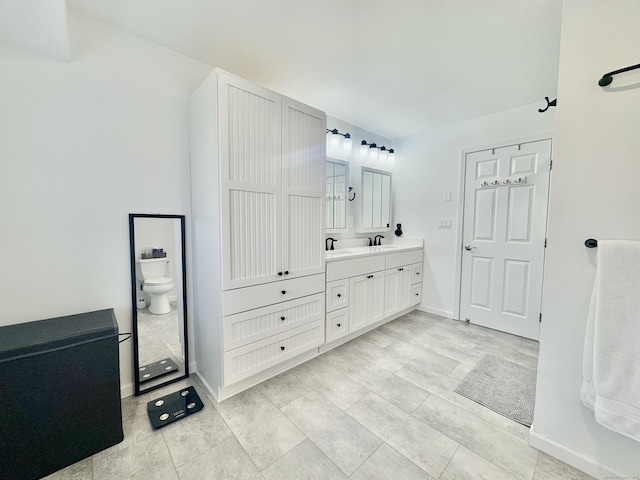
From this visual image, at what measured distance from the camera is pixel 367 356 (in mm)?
2371

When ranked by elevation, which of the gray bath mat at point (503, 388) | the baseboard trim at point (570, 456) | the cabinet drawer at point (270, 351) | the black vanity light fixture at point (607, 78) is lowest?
the gray bath mat at point (503, 388)

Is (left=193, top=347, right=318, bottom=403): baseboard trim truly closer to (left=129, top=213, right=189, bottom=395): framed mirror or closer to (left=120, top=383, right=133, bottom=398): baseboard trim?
(left=129, top=213, right=189, bottom=395): framed mirror

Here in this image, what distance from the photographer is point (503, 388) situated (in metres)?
1.92

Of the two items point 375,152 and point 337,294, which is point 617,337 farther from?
point 375,152

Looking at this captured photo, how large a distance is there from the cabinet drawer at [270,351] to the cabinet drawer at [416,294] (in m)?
1.65

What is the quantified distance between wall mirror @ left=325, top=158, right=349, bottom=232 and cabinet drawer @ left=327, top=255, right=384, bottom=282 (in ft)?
2.01

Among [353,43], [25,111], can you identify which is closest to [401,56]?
[353,43]

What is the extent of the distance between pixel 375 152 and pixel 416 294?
2.00 meters

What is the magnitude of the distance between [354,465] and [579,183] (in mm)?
1793

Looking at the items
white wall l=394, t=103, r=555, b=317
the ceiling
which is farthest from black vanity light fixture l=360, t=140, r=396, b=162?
the ceiling

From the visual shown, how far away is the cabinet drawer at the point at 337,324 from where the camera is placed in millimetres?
2345

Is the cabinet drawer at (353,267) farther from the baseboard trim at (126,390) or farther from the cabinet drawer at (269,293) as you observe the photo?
the baseboard trim at (126,390)

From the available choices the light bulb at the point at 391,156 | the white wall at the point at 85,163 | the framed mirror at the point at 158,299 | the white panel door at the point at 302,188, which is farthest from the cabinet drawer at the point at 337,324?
the light bulb at the point at 391,156

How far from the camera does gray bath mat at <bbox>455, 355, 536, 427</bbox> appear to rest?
5.61 ft
